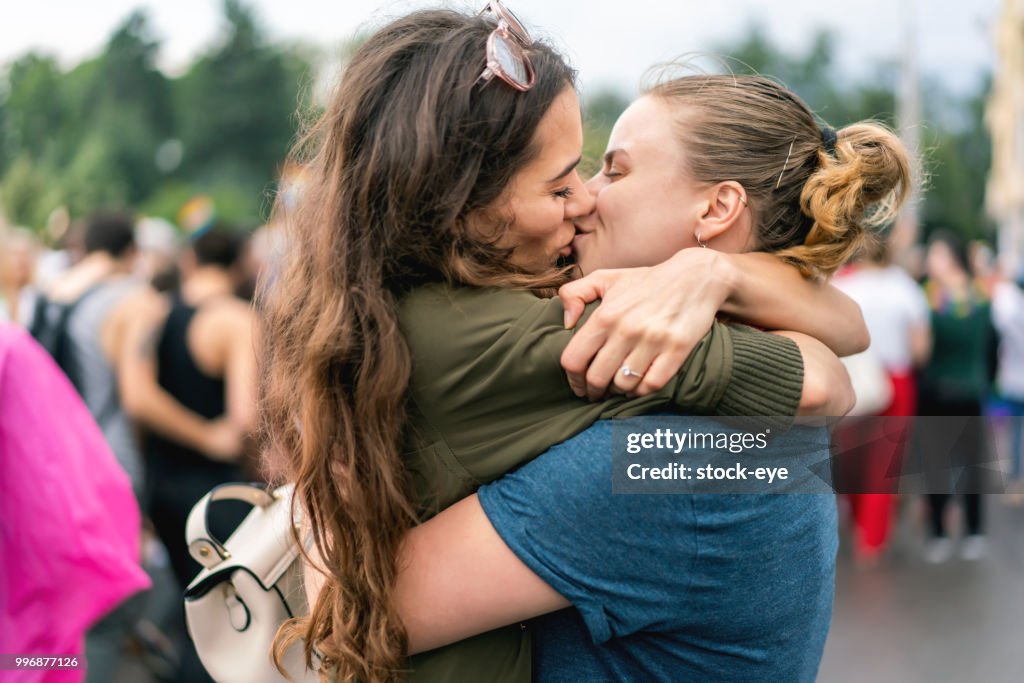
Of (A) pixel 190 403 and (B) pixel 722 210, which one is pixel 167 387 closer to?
(A) pixel 190 403

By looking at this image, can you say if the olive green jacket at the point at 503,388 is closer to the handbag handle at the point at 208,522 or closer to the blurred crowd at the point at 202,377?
the handbag handle at the point at 208,522

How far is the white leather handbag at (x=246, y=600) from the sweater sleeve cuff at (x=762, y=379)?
772mm

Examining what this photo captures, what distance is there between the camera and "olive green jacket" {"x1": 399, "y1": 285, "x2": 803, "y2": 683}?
143cm

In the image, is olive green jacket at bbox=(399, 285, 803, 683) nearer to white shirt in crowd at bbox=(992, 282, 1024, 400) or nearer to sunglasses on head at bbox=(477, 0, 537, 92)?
sunglasses on head at bbox=(477, 0, 537, 92)

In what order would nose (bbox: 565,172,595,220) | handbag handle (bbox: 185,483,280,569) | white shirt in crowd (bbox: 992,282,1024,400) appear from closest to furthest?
nose (bbox: 565,172,595,220) < handbag handle (bbox: 185,483,280,569) < white shirt in crowd (bbox: 992,282,1024,400)

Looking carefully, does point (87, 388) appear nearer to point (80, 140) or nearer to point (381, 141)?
point (381, 141)

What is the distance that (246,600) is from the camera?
5.75 ft

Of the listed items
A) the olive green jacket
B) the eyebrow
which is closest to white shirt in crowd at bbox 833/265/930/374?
the eyebrow

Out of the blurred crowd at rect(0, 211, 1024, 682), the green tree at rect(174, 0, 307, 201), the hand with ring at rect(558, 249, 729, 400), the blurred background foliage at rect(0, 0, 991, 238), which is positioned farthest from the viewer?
the green tree at rect(174, 0, 307, 201)

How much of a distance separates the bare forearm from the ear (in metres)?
0.08

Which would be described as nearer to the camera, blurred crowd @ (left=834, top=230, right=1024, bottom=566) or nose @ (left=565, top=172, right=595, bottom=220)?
nose @ (left=565, top=172, right=595, bottom=220)

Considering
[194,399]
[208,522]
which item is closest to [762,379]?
[208,522]

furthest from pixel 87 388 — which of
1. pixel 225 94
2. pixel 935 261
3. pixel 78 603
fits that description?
pixel 225 94

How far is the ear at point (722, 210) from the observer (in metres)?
1.72
